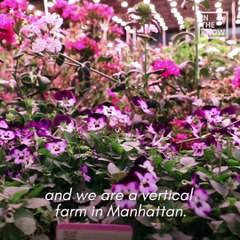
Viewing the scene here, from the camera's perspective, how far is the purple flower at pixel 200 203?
78 centimetres

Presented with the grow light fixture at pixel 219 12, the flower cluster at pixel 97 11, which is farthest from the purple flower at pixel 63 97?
the flower cluster at pixel 97 11

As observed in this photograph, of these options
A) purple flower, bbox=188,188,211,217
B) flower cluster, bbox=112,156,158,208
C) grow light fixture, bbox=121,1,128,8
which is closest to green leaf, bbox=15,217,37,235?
flower cluster, bbox=112,156,158,208

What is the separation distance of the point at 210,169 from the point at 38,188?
405 mm

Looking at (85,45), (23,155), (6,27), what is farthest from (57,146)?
(85,45)

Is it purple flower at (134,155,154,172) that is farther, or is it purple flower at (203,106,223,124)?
purple flower at (203,106,223,124)

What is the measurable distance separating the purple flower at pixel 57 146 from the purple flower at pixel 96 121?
14 cm

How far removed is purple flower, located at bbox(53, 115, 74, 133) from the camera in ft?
3.86

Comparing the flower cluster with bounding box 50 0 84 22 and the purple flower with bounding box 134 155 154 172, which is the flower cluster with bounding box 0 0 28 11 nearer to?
the flower cluster with bounding box 50 0 84 22

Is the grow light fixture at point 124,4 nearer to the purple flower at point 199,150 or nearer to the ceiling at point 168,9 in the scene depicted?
the ceiling at point 168,9

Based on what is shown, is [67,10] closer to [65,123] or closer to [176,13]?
[176,13]

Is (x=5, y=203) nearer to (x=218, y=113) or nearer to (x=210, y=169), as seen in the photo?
(x=210, y=169)

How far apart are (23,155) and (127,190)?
37cm

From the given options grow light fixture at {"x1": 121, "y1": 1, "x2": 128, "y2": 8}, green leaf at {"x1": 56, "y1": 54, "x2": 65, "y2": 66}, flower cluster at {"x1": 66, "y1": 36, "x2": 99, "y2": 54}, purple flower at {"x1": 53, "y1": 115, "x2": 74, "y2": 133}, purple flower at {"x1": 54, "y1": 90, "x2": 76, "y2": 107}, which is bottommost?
purple flower at {"x1": 53, "y1": 115, "x2": 74, "y2": 133}

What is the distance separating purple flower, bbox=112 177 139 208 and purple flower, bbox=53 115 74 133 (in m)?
0.43
